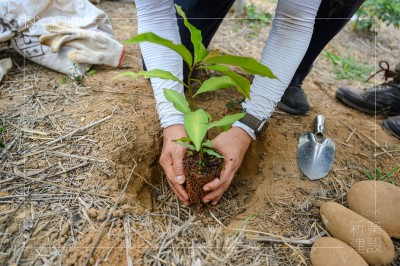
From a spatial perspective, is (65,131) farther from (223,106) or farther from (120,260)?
(223,106)

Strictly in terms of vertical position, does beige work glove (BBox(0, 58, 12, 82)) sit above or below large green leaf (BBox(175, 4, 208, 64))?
below

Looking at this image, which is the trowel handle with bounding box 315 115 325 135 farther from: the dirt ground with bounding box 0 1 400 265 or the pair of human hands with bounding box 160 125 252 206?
the pair of human hands with bounding box 160 125 252 206

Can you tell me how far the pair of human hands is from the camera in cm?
109

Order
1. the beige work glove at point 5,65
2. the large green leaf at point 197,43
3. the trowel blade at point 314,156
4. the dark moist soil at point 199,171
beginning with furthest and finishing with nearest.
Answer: the beige work glove at point 5,65 < the trowel blade at point 314,156 < the dark moist soil at point 199,171 < the large green leaf at point 197,43

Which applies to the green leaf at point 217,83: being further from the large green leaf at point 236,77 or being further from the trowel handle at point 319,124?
the trowel handle at point 319,124

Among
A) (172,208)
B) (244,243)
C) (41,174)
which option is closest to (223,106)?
(172,208)

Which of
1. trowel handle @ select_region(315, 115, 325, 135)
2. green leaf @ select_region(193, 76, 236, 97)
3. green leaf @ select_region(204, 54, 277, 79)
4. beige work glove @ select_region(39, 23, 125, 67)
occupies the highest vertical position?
green leaf @ select_region(204, 54, 277, 79)

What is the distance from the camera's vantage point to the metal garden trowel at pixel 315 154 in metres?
1.27

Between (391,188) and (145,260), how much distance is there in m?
0.88

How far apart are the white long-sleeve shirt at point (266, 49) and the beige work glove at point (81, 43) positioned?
23.2 inches

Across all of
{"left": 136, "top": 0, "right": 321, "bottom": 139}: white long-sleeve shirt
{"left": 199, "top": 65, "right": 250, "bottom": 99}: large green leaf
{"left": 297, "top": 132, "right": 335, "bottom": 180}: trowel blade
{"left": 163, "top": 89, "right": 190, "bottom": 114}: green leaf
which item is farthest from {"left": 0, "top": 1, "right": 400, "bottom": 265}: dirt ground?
{"left": 199, "top": 65, "right": 250, "bottom": 99}: large green leaf

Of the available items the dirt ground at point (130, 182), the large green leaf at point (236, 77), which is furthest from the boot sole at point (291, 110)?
the large green leaf at point (236, 77)

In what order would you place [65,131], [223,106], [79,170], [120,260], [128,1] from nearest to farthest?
1. [120,260]
2. [79,170]
3. [65,131]
4. [223,106]
5. [128,1]

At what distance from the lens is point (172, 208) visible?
1.21 m
